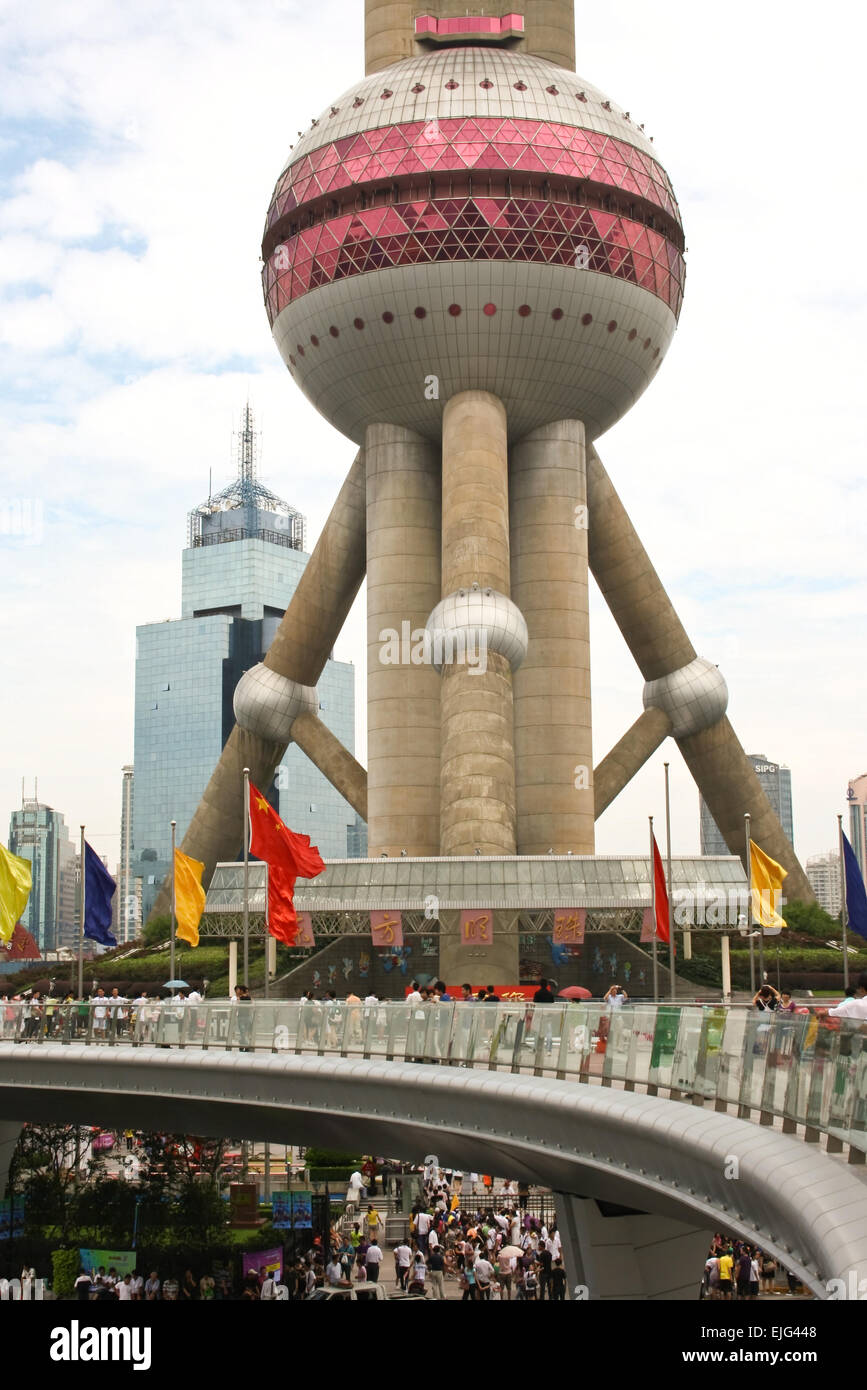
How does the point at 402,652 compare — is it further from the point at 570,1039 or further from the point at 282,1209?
the point at 570,1039

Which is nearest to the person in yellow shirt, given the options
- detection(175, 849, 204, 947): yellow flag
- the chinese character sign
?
detection(175, 849, 204, 947): yellow flag

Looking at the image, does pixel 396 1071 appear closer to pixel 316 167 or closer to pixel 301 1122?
pixel 301 1122

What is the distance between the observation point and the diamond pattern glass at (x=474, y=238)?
2469 inches

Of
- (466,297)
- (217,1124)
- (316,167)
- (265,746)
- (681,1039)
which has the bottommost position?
(217,1124)

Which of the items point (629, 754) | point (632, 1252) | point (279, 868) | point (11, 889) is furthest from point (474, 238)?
point (632, 1252)

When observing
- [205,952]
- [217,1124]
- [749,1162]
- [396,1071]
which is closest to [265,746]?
[205,952]

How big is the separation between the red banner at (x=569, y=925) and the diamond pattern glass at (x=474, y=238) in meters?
25.0

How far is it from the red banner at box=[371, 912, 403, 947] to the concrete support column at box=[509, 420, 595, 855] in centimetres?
946

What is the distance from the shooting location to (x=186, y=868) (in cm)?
4094

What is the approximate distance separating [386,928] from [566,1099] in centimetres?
3569

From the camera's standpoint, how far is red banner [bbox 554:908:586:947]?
189 ft

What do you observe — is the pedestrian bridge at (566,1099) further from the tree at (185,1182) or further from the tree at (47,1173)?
the tree at (47,1173)

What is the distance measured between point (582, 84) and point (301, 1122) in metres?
49.5

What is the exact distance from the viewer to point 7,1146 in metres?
45.6
